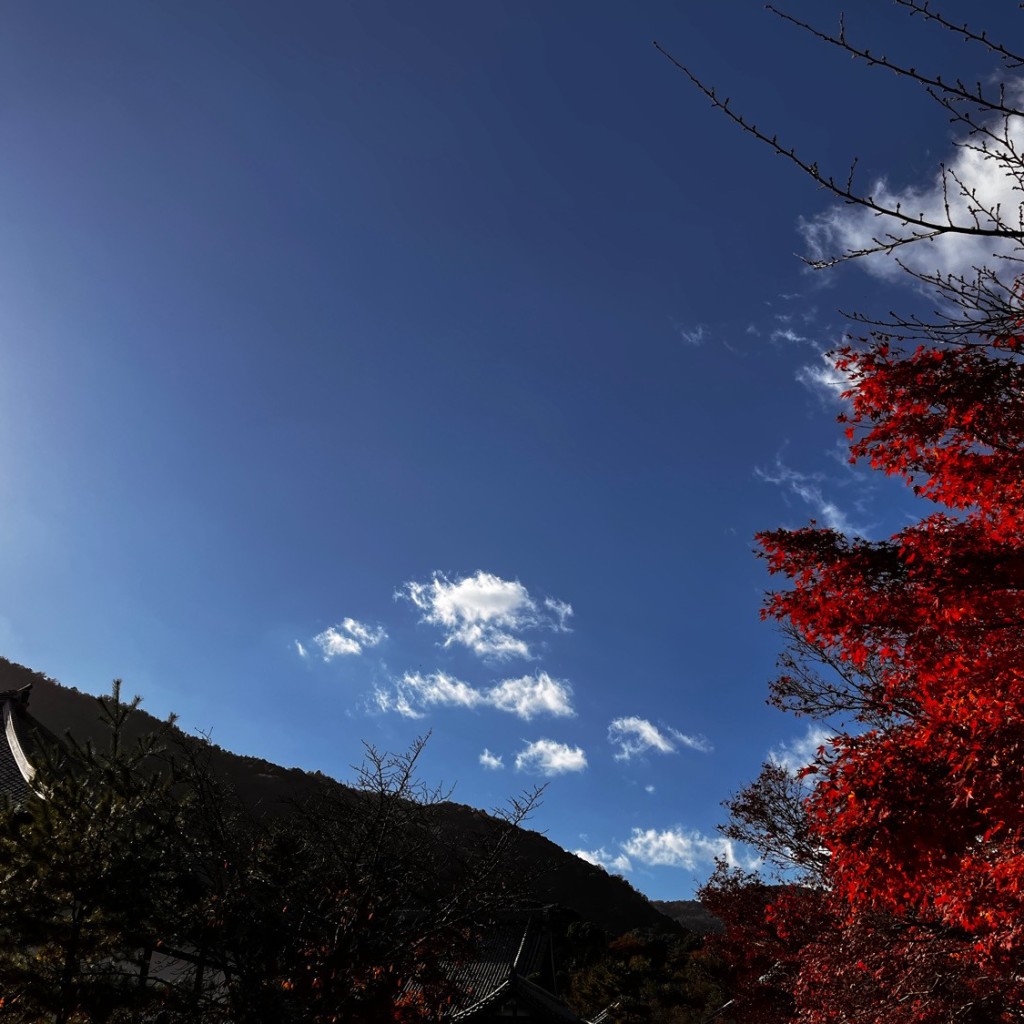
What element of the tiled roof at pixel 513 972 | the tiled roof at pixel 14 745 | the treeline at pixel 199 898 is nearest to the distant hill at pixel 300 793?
the tiled roof at pixel 513 972

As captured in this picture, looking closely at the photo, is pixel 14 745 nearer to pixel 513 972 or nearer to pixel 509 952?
pixel 513 972

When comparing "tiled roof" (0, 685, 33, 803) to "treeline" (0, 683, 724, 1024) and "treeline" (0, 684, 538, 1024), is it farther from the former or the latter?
"treeline" (0, 684, 538, 1024)

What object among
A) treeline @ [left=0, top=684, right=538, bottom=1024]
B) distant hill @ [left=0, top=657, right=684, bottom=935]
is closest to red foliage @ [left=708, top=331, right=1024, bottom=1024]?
treeline @ [left=0, top=684, right=538, bottom=1024]

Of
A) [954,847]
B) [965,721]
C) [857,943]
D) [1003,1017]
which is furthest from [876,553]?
[857,943]

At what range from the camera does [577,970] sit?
41062mm

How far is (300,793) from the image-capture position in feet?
184

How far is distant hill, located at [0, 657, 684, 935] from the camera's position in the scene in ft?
192

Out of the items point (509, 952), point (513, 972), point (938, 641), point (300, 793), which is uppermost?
point (938, 641)

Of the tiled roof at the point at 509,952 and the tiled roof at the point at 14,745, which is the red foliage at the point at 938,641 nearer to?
the tiled roof at the point at 14,745

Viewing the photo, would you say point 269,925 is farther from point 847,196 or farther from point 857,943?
point 847,196

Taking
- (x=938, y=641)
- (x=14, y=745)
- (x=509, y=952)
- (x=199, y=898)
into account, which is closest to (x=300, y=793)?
(x=509, y=952)

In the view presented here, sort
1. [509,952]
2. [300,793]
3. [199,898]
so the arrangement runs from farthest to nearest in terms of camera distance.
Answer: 1. [300,793]
2. [509,952]
3. [199,898]

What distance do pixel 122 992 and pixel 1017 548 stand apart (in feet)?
40.6

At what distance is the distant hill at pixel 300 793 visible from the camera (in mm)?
58500
